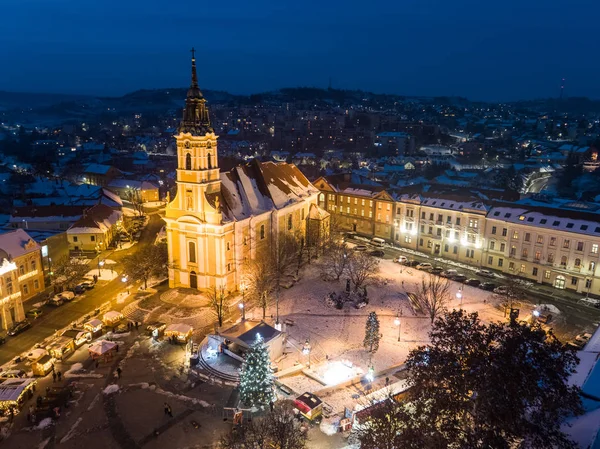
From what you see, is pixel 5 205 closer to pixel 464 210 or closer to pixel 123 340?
pixel 123 340

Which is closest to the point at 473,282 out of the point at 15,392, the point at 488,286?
the point at 488,286

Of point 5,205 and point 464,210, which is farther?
point 5,205

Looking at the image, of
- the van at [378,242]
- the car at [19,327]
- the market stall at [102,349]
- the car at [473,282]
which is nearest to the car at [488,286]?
the car at [473,282]

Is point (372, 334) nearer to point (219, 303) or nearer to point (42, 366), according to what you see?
point (219, 303)

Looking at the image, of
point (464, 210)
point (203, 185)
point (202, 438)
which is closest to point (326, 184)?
point (464, 210)

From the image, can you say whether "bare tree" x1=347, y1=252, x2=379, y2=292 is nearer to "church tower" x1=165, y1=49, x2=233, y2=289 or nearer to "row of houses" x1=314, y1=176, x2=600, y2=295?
"row of houses" x1=314, y1=176, x2=600, y2=295
